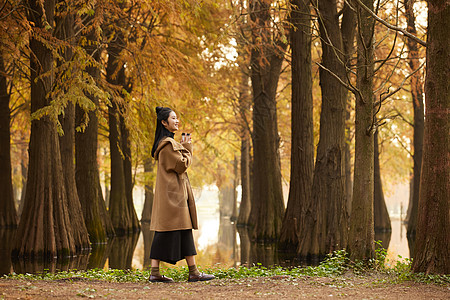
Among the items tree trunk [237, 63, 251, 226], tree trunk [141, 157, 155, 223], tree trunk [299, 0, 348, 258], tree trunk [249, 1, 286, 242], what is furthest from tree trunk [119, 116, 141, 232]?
tree trunk [299, 0, 348, 258]

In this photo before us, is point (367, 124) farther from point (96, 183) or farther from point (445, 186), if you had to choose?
point (96, 183)

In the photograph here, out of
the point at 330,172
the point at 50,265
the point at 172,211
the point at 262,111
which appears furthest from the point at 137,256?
the point at 262,111

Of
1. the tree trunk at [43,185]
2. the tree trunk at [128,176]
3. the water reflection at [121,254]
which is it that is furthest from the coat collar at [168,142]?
the tree trunk at [128,176]

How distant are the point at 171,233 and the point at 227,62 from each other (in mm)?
18533

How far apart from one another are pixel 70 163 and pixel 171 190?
8.46 meters

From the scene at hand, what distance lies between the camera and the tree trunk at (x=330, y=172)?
1403 centimetres

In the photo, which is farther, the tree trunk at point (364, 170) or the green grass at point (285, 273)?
the tree trunk at point (364, 170)

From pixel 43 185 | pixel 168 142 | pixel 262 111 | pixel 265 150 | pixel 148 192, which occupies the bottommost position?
pixel 43 185

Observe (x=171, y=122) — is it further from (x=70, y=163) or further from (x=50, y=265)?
(x=70, y=163)

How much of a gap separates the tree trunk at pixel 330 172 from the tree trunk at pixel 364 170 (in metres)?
4.21

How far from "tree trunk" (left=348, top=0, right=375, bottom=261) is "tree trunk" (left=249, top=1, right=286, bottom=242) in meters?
9.93

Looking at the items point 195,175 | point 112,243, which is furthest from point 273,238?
point 195,175

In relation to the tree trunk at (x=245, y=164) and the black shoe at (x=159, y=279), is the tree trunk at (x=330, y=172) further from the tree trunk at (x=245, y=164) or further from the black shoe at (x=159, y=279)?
the tree trunk at (x=245, y=164)

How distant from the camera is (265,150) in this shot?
20.8 meters
